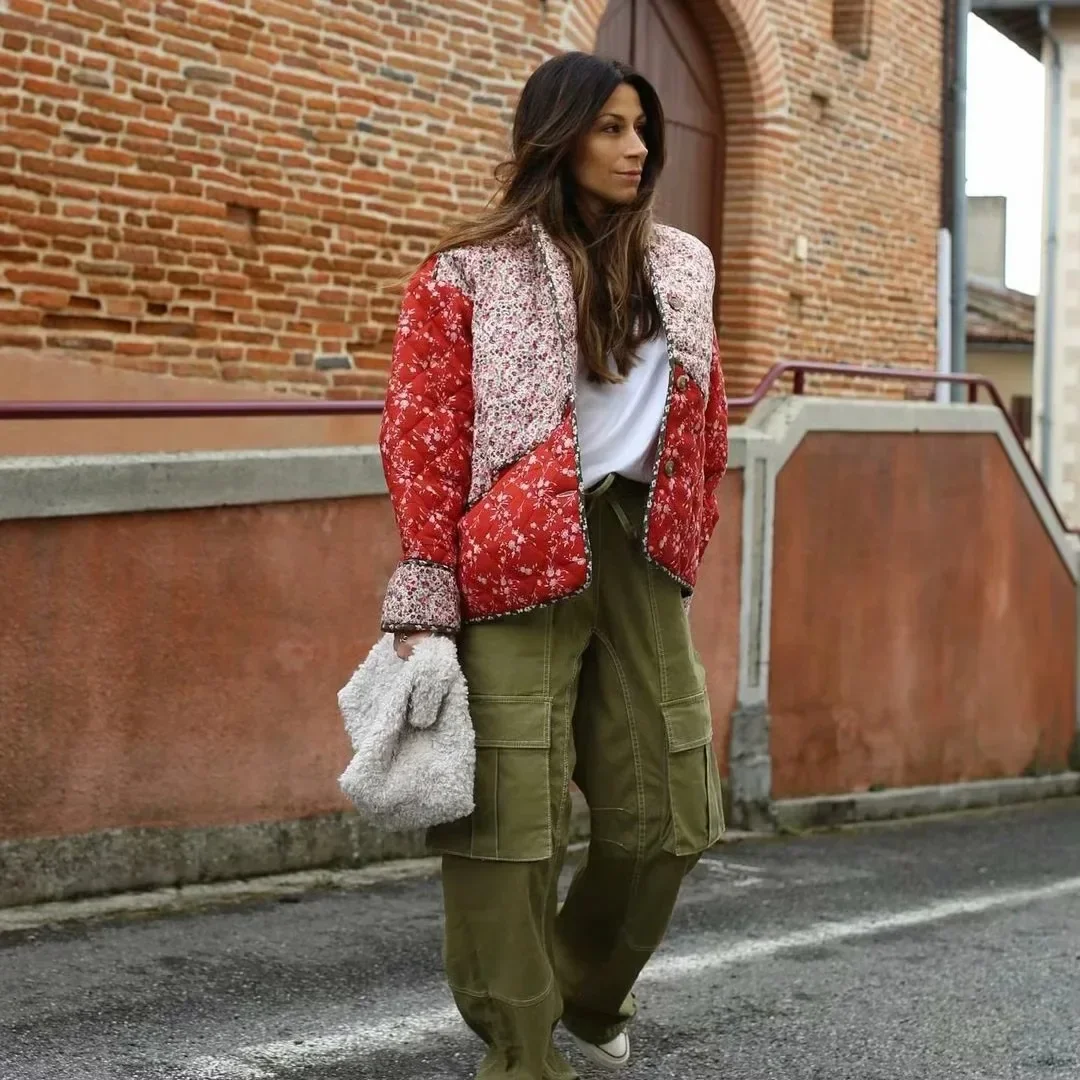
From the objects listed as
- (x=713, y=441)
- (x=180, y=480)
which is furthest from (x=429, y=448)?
(x=180, y=480)

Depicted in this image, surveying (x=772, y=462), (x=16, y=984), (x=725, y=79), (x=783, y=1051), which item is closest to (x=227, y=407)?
(x=16, y=984)

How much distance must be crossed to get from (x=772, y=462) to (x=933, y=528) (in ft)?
7.17

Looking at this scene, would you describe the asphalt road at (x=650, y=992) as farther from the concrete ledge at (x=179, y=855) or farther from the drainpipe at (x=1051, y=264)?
the drainpipe at (x=1051, y=264)

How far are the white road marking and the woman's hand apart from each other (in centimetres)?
116

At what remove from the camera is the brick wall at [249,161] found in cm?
857

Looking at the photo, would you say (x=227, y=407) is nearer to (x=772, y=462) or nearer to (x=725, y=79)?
(x=772, y=462)

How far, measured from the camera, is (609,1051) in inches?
162

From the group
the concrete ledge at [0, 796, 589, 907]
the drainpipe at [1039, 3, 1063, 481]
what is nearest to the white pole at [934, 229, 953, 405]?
the drainpipe at [1039, 3, 1063, 481]

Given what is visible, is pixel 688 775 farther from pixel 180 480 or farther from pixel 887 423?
pixel 887 423

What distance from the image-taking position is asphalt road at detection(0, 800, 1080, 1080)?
436 cm

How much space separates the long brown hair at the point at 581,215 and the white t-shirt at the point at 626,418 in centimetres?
3

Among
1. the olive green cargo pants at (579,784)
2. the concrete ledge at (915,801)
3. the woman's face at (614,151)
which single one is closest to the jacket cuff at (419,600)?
the olive green cargo pants at (579,784)

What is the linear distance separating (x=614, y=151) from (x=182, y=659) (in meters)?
3.34

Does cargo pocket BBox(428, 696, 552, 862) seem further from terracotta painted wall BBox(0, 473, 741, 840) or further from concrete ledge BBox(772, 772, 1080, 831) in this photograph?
concrete ledge BBox(772, 772, 1080, 831)
